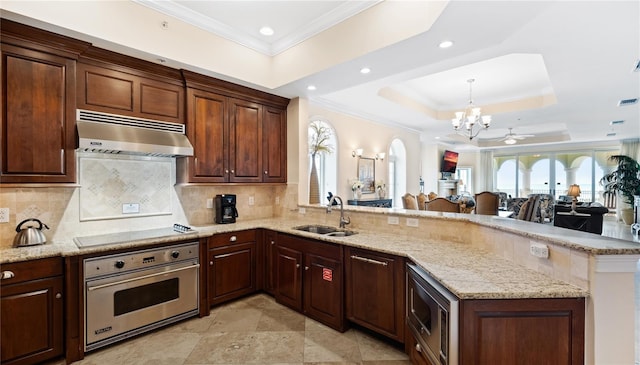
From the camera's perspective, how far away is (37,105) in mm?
2338

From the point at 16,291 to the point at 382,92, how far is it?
202 inches

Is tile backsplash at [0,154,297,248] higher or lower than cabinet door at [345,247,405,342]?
higher

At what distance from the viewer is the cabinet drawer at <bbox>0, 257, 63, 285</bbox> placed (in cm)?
204

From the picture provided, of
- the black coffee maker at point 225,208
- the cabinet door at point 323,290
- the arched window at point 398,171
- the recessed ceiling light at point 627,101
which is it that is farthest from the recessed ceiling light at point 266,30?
the recessed ceiling light at point 627,101

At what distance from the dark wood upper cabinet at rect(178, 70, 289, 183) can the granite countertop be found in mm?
776

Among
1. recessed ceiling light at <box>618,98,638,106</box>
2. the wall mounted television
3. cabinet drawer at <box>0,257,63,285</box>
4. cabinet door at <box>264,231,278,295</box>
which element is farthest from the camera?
the wall mounted television

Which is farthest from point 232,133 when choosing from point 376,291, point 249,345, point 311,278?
point 376,291

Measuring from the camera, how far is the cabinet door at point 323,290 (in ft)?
8.95

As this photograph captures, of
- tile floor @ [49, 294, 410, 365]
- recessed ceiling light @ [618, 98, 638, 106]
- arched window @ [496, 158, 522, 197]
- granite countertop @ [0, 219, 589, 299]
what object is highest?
recessed ceiling light @ [618, 98, 638, 106]

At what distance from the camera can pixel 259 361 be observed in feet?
7.62

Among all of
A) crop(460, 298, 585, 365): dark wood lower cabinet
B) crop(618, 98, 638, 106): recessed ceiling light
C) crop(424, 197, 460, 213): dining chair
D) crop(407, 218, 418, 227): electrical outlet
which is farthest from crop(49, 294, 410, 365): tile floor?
crop(618, 98, 638, 106): recessed ceiling light

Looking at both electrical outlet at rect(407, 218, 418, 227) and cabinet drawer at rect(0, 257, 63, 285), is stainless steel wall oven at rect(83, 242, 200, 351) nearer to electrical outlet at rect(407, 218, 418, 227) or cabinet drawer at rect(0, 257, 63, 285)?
cabinet drawer at rect(0, 257, 63, 285)

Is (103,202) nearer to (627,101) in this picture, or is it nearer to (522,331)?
(522,331)

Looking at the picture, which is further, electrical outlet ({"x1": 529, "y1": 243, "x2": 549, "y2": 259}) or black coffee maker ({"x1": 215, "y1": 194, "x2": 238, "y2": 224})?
black coffee maker ({"x1": 215, "y1": 194, "x2": 238, "y2": 224})
